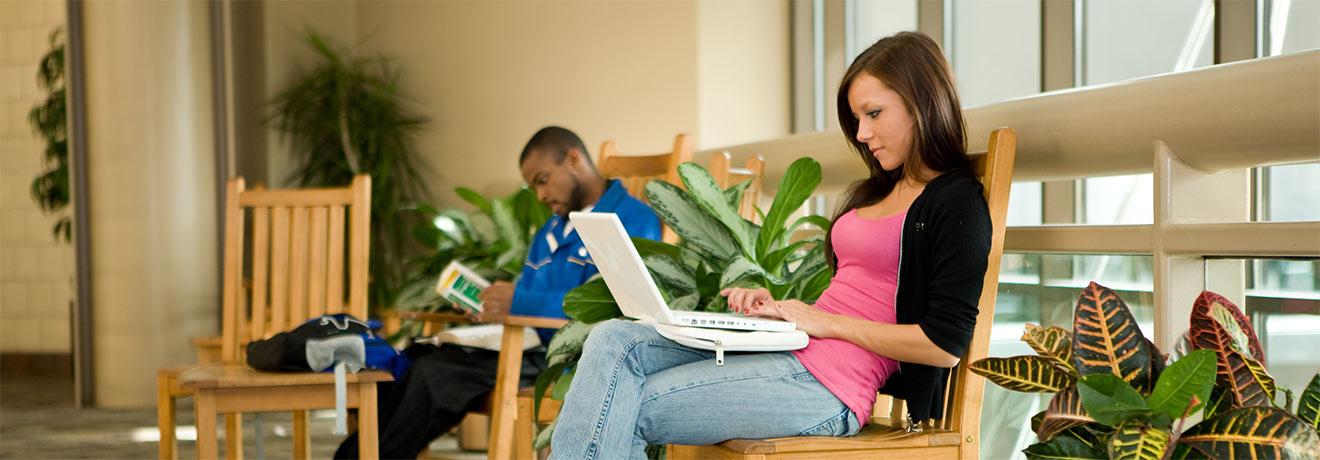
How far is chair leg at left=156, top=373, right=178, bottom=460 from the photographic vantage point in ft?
10.5

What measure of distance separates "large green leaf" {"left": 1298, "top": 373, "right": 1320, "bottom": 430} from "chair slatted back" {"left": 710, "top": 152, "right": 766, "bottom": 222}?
1473 mm

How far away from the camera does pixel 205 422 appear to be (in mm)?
2793

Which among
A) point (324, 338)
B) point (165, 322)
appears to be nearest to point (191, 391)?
point (324, 338)

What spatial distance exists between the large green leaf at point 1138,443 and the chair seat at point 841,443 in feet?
1.58

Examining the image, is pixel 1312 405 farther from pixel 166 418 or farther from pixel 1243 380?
pixel 166 418

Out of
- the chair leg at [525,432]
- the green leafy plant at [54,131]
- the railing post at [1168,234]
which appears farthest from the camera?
the green leafy plant at [54,131]

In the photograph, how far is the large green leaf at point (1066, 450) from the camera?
4.51 ft

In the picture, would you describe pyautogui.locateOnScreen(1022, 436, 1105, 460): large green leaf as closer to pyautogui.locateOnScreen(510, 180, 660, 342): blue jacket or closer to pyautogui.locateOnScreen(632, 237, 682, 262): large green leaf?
pyautogui.locateOnScreen(632, 237, 682, 262): large green leaf

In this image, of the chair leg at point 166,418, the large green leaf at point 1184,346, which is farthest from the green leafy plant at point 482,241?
the large green leaf at point 1184,346

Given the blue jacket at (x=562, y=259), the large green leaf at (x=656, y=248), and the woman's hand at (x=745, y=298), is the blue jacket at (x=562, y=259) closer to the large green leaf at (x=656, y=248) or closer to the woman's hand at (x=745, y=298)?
the large green leaf at (x=656, y=248)

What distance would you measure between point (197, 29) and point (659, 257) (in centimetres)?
436

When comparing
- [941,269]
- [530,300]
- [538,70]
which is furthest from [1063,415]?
[538,70]

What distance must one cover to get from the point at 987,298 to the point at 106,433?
13.6 feet

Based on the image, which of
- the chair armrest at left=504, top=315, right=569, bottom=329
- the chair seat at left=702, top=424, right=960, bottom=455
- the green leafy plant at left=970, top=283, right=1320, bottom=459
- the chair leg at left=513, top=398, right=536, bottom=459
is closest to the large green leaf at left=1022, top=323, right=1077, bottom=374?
the green leafy plant at left=970, top=283, right=1320, bottom=459
